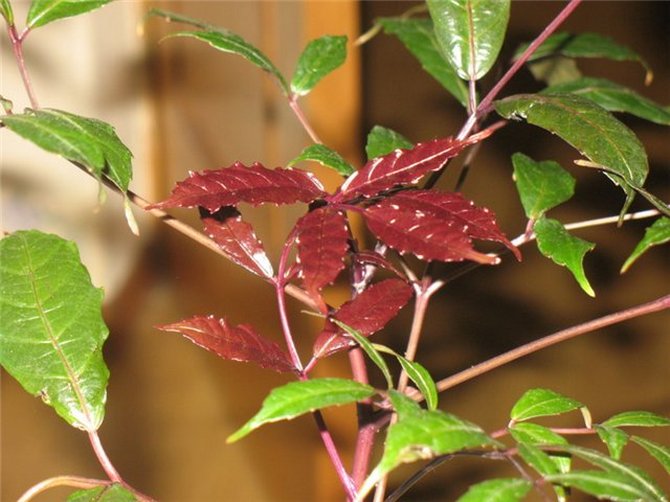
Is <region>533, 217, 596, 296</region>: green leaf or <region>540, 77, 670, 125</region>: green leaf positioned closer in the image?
<region>533, 217, 596, 296</region>: green leaf

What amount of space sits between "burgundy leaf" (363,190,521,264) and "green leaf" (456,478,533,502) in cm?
9

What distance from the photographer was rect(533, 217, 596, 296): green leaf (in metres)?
0.44

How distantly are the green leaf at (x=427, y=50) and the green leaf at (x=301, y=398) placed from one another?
0.34m

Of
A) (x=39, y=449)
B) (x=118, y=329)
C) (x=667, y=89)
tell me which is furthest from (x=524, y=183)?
(x=667, y=89)

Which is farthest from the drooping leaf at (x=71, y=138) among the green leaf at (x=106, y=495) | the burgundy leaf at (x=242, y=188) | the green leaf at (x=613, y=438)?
the green leaf at (x=613, y=438)

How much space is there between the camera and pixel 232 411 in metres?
1.51

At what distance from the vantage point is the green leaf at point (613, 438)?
1.28 feet

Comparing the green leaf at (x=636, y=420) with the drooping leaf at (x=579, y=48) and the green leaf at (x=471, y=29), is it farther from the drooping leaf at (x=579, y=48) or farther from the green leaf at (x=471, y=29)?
the drooping leaf at (x=579, y=48)

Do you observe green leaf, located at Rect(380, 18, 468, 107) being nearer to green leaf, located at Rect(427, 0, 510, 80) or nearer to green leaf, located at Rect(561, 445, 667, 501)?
green leaf, located at Rect(427, 0, 510, 80)

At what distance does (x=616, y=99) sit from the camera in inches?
23.1

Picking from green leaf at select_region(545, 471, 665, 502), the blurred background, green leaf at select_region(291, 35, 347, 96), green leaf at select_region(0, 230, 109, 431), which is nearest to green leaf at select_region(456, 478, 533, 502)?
green leaf at select_region(545, 471, 665, 502)

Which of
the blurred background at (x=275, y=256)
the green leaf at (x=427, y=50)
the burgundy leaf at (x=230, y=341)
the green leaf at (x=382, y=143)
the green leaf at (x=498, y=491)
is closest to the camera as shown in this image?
the green leaf at (x=498, y=491)

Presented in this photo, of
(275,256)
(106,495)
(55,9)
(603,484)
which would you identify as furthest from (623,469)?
(275,256)

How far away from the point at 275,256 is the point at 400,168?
1.24 meters
